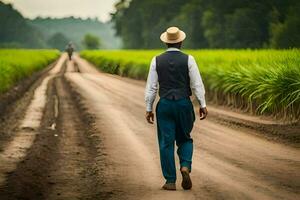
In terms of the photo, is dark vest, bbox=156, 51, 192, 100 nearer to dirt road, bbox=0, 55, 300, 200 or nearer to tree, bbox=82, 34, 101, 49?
dirt road, bbox=0, 55, 300, 200

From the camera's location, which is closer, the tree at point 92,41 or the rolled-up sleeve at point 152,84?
the rolled-up sleeve at point 152,84

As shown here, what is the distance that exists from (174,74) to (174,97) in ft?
0.95

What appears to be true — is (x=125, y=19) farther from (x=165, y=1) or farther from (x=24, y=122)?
(x=24, y=122)

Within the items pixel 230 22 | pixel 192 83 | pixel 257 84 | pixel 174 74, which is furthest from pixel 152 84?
pixel 230 22

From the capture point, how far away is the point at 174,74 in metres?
7.76

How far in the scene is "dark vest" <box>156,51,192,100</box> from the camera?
776 cm

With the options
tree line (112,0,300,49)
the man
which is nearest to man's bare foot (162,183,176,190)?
the man

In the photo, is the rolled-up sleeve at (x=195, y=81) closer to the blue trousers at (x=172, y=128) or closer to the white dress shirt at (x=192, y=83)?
the white dress shirt at (x=192, y=83)

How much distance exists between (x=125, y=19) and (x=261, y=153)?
125759 mm

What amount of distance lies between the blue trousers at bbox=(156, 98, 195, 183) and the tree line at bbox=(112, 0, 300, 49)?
55.9 m

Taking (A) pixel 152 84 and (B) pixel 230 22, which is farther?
(B) pixel 230 22

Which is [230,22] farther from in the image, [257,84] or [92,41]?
[92,41]

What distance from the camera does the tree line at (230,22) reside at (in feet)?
216

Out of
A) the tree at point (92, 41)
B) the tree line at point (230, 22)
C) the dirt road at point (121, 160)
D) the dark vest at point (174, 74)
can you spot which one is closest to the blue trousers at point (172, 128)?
the dark vest at point (174, 74)
